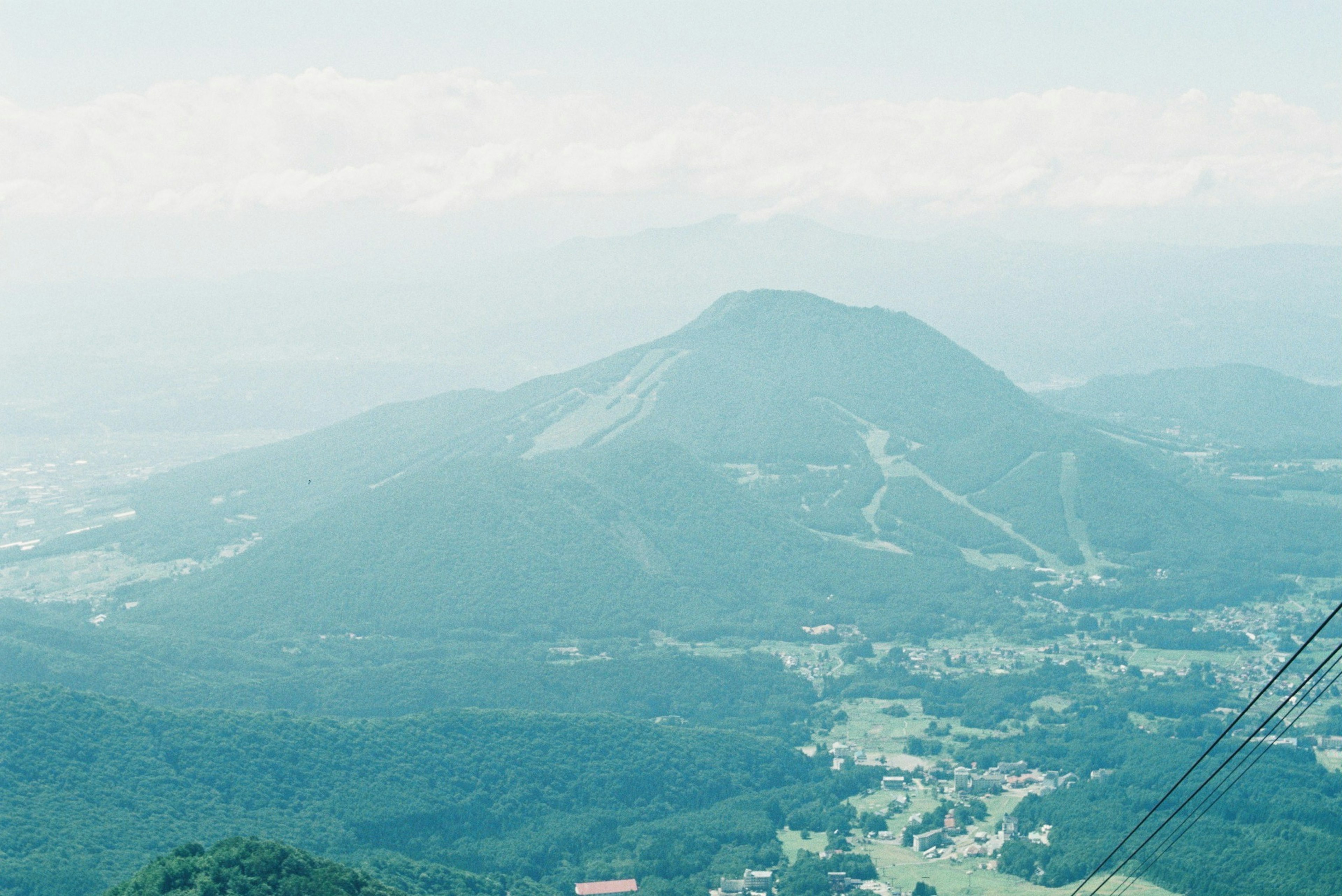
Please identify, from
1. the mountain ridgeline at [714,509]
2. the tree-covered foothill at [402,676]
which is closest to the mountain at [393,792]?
the tree-covered foothill at [402,676]

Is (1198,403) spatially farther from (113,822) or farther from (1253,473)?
(113,822)

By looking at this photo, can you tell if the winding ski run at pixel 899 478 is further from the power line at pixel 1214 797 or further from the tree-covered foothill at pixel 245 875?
the tree-covered foothill at pixel 245 875

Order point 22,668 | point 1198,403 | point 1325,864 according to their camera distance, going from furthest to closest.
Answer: point 1198,403
point 22,668
point 1325,864

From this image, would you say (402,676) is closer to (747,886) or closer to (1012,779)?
(747,886)


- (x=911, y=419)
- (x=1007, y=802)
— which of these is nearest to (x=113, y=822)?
(x=1007, y=802)

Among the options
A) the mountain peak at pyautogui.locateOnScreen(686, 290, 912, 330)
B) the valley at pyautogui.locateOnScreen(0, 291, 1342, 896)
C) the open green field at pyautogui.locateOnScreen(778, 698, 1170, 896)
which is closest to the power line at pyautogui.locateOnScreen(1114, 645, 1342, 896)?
the valley at pyautogui.locateOnScreen(0, 291, 1342, 896)

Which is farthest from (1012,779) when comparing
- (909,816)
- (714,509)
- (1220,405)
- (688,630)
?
(1220,405)

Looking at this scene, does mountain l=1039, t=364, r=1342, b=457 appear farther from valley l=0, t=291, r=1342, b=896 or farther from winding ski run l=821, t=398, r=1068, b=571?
winding ski run l=821, t=398, r=1068, b=571
